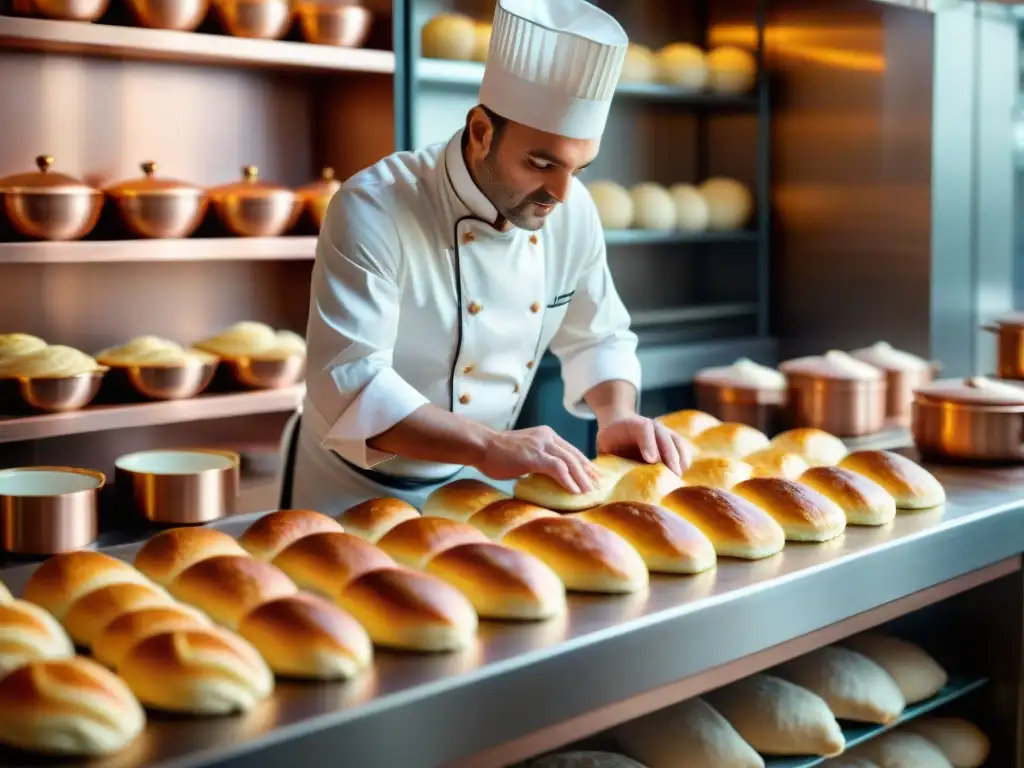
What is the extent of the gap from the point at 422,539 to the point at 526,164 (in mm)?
747

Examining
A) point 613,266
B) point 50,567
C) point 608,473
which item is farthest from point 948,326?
point 50,567

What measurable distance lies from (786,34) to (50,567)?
3734mm

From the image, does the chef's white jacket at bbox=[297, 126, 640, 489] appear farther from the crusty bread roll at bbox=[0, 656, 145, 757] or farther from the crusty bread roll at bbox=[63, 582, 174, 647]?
the crusty bread roll at bbox=[0, 656, 145, 757]

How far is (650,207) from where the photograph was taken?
4.17 m

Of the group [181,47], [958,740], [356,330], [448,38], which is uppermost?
[448,38]

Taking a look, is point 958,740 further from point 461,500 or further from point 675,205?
point 675,205

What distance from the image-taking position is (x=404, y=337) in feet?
7.19

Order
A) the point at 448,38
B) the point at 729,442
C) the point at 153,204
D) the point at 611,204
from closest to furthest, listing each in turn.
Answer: the point at 729,442 < the point at 153,204 < the point at 448,38 < the point at 611,204

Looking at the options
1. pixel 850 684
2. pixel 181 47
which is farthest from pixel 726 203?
pixel 850 684

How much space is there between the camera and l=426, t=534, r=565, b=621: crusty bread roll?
4.19ft

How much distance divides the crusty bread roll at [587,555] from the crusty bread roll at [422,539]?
0.07 metres

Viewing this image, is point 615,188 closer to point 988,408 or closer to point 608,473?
point 988,408

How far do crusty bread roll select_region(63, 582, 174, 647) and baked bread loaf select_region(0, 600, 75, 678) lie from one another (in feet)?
0.07

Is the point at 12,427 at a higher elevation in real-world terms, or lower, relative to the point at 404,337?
lower
